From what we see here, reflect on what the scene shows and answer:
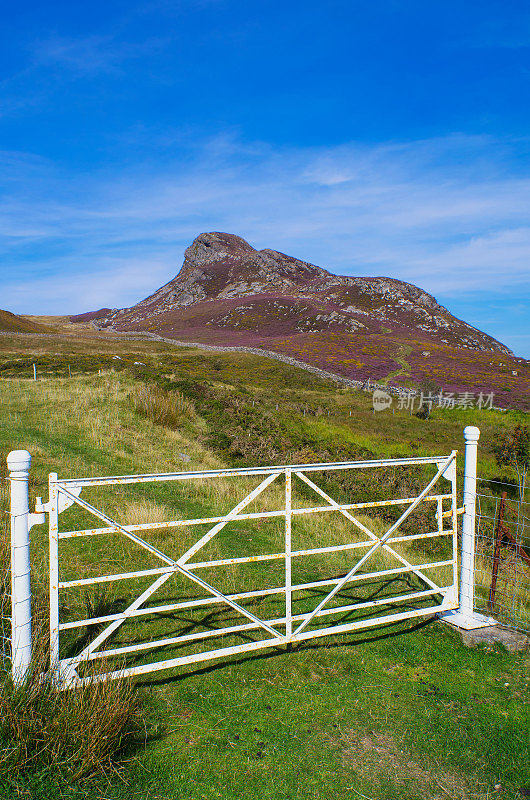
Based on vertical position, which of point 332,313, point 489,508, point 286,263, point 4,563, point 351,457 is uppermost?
point 286,263

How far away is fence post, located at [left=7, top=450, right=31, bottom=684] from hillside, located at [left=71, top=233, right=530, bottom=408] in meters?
35.2

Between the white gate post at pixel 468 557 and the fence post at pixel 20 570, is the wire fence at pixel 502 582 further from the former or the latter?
the fence post at pixel 20 570

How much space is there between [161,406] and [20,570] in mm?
13305

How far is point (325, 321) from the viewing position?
2655 inches

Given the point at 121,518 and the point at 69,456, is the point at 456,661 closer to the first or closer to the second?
the point at 121,518

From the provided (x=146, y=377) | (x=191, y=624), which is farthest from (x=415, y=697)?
(x=146, y=377)

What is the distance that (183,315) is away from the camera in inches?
3750

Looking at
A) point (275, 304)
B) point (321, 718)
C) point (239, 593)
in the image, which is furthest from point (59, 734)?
point (275, 304)

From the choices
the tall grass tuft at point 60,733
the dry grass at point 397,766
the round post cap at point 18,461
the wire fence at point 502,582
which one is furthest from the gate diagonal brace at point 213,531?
the wire fence at point 502,582

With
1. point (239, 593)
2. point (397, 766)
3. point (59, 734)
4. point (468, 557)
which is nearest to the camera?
point (59, 734)

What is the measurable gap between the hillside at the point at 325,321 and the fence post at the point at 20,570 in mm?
35227

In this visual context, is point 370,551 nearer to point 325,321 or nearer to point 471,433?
point 471,433

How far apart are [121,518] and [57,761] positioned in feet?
16.9

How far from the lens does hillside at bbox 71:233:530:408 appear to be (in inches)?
1752
